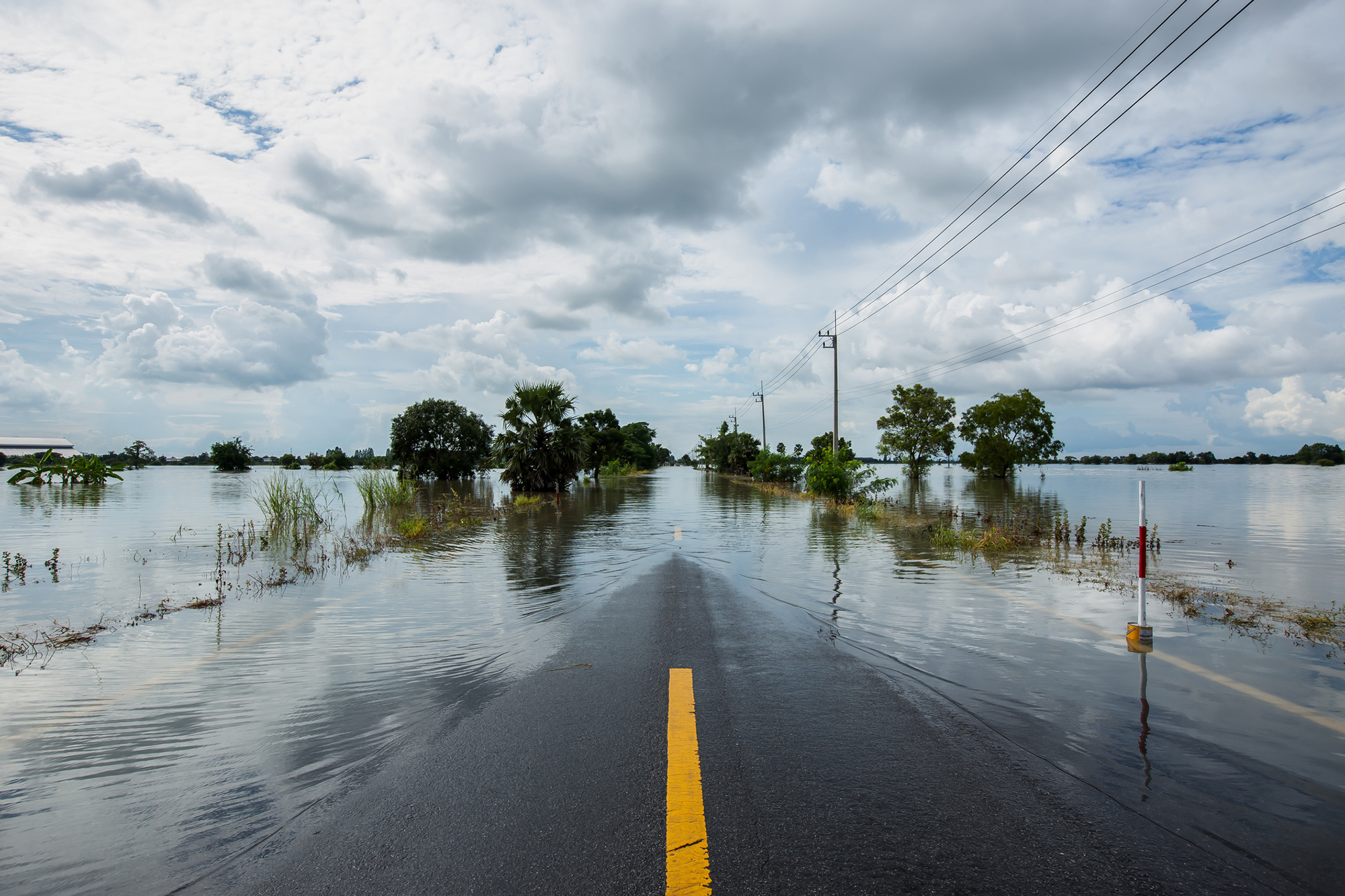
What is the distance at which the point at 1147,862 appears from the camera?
2.54 meters

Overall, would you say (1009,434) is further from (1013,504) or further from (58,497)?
(58,497)

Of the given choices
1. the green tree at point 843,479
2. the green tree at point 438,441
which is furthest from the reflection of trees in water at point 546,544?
the green tree at point 438,441

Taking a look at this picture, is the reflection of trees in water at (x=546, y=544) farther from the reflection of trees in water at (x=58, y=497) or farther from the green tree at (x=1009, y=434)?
the green tree at (x=1009, y=434)

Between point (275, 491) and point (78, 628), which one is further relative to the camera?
point (275, 491)

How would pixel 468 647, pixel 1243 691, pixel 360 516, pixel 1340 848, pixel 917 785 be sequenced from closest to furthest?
pixel 1340 848 < pixel 917 785 < pixel 1243 691 < pixel 468 647 < pixel 360 516

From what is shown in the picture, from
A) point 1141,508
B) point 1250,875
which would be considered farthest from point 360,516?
point 1250,875

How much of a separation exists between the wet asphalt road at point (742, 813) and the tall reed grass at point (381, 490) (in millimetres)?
19193

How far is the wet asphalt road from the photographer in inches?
95.9

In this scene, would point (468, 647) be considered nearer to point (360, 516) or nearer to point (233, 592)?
point (233, 592)

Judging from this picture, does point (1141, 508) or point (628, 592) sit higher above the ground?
point (1141, 508)

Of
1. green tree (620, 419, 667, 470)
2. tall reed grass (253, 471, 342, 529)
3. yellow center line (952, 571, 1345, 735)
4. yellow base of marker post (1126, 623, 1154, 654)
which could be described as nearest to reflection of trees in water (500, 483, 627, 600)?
tall reed grass (253, 471, 342, 529)

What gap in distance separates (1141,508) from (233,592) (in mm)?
11117

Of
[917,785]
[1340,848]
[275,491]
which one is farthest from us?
[275,491]

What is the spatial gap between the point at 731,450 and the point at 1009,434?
3109 cm
